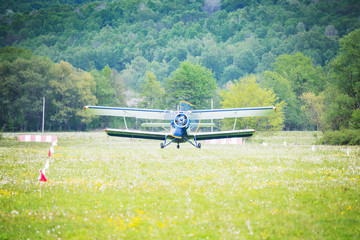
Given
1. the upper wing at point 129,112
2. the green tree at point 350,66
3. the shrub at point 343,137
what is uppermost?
the green tree at point 350,66

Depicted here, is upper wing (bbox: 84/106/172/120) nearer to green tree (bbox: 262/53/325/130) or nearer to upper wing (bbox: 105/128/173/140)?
upper wing (bbox: 105/128/173/140)

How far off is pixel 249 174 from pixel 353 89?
35.1m

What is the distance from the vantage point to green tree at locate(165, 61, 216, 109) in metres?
88.7

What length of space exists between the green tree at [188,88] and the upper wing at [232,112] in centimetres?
5939

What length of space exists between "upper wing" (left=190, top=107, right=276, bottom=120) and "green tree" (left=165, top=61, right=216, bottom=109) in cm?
5939

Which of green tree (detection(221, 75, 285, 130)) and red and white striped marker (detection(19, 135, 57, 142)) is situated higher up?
green tree (detection(221, 75, 285, 130))

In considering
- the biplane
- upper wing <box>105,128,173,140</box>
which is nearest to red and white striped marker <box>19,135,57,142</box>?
the biplane

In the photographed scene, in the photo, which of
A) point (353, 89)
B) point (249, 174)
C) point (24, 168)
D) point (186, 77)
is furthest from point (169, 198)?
point (186, 77)

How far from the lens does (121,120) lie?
100 metres

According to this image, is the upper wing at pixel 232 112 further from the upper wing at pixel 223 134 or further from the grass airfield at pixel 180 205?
the grass airfield at pixel 180 205

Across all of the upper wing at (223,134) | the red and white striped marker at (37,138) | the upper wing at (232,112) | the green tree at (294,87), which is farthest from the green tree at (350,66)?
the green tree at (294,87)

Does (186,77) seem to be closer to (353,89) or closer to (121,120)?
(121,120)

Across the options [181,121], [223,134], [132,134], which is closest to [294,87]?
[223,134]

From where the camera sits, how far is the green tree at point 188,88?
8869cm
